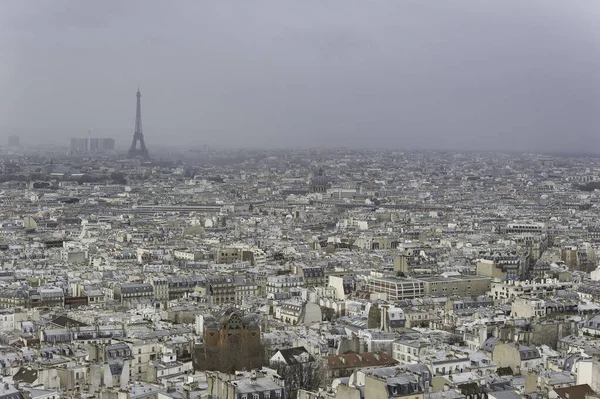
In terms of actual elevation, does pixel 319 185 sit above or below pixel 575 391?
below

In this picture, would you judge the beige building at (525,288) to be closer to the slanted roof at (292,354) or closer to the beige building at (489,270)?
the beige building at (489,270)

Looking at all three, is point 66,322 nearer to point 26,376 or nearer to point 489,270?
point 26,376

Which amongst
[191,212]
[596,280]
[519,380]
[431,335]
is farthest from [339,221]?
[519,380]

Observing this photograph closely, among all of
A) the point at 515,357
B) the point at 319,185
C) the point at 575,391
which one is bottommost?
the point at 319,185

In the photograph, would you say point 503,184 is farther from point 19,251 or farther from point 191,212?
point 19,251

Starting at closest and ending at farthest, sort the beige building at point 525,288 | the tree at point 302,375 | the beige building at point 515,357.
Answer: the tree at point 302,375
the beige building at point 515,357
the beige building at point 525,288

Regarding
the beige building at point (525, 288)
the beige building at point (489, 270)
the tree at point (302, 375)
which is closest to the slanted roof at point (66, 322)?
the tree at point (302, 375)

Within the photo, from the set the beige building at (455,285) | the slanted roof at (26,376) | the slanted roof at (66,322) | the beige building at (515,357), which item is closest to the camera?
the slanted roof at (26,376)

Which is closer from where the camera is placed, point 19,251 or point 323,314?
point 323,314

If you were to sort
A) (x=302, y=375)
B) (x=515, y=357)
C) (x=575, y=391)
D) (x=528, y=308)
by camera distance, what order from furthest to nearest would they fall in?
(x=528, y=308), (x=515, y=357), (x=302, y=375), (x=575, y=391)

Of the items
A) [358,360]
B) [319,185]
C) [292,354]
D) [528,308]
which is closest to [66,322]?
[292,354]

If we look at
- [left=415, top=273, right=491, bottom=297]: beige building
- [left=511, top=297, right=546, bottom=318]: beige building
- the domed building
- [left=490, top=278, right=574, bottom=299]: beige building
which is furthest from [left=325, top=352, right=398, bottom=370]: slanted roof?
the domed building
